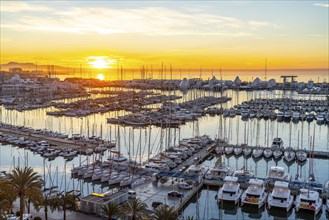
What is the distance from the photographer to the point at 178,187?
→ 29.2 m

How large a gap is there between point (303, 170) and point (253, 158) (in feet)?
18.5

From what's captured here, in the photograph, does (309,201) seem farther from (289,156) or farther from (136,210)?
(289,156)

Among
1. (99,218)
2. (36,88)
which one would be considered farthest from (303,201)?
(36,88)

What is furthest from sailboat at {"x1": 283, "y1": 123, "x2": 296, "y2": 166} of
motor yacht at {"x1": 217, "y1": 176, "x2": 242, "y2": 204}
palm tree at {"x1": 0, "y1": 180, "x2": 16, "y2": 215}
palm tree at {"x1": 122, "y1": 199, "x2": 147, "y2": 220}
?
palm tree at {"x1": 0, "y1": 180, "x2": 16, "y2": 215}

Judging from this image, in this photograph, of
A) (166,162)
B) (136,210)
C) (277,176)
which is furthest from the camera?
(166,162)

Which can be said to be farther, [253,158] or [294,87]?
[294,87]

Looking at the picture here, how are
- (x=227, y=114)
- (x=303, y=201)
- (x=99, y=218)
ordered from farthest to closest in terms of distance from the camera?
(x=227, y=114) < (x=303, y=201) < (x=99, y=218)

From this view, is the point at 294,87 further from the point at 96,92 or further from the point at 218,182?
the point at 218,182

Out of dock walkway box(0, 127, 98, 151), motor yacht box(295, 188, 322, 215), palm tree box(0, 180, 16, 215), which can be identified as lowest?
motor yacht box(295, 188, 322, 215)

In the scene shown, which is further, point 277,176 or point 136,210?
point 277,176

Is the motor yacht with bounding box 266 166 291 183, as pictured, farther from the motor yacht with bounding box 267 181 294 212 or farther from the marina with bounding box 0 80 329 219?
the motor yacht with bounding box 267 181 294 212

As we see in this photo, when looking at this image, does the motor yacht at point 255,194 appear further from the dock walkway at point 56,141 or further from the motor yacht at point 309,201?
the dock walkway at point 56,141

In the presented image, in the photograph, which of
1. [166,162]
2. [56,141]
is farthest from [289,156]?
[56,141]

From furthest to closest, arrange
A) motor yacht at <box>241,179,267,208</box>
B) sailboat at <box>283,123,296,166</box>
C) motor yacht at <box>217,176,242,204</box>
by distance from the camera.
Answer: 1. sailboat at <box>283,123,296,166</box>
2. motor yacht at <box>217,176,242,204</box>
3. motor yacht at <box>241,179,267,208</box>
